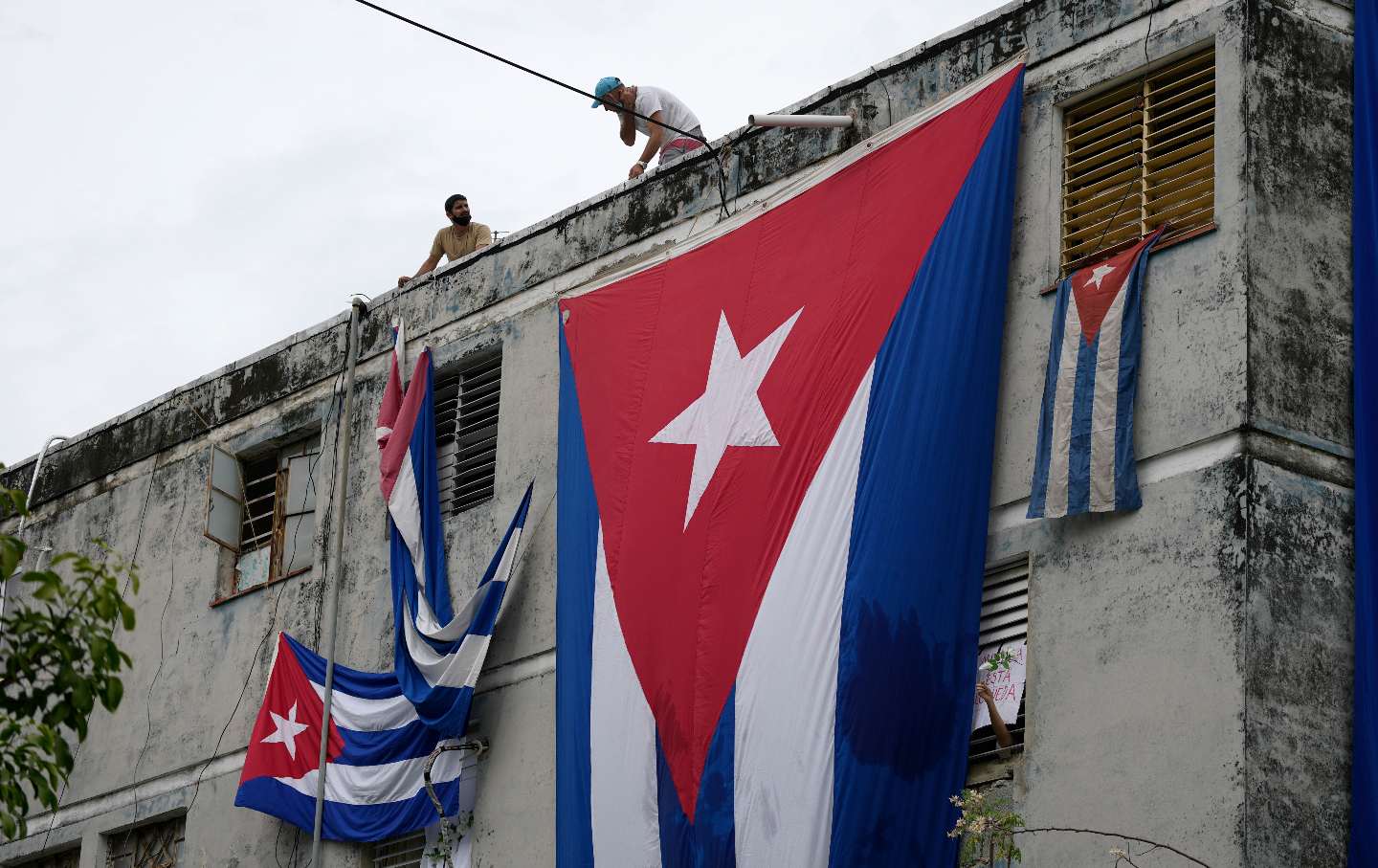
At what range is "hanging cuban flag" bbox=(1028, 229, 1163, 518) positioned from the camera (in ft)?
44.3

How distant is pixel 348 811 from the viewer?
58.9ft

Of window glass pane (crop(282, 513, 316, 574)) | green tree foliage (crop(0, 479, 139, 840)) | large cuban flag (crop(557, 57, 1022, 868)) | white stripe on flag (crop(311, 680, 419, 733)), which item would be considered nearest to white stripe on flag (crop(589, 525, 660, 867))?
large cuban flag (crop(557, 57, 1022, 868))

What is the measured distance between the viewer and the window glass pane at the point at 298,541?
1997cm

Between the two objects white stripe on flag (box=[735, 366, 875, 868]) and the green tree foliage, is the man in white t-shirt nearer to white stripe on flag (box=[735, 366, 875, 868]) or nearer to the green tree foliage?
white stripe on flag (box=[735, 366, 875, 868])

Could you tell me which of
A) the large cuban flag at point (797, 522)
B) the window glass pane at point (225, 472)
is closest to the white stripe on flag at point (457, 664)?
the large cuban flag at point (797, 522)

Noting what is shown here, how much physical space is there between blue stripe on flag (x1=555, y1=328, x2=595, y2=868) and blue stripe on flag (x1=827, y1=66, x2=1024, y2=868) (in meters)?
2.09

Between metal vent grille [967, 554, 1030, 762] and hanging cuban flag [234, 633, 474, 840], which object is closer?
metal vent grille [967, 554, 1030, 762]

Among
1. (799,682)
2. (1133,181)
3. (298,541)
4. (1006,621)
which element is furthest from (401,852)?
(1133,181)

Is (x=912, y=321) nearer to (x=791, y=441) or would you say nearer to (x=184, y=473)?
(x=791, y=441)

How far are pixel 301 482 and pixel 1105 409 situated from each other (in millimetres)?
8952

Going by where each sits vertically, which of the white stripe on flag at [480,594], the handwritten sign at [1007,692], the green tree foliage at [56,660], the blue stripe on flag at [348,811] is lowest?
the green tree foliage at [56,660]

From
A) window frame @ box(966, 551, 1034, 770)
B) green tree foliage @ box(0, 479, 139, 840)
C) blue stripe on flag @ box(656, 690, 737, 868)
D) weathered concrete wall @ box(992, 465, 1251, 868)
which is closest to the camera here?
green tree foliage @ box(0, 479, 139, 840)

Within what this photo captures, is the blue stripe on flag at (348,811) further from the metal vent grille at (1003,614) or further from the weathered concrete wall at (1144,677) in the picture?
the weathered concrete wall at (1144,677)

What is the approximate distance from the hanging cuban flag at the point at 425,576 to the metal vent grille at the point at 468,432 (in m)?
0.24
